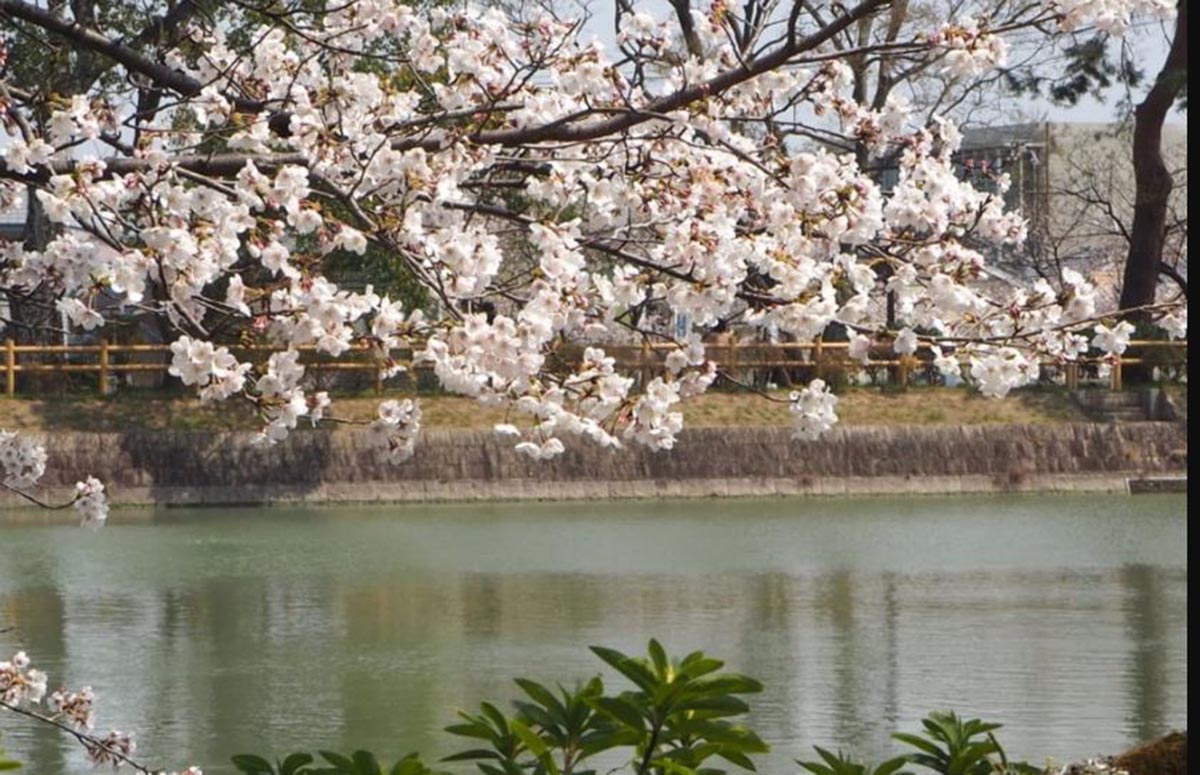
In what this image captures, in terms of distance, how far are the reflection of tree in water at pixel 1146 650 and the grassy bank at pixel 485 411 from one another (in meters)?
6.26

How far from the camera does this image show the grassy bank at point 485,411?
18.5 metres

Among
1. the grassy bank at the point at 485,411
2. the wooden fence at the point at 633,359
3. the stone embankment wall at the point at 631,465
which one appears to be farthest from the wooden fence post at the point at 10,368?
the stone embankment wall at the point at 631,465

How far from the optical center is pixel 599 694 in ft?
8.36

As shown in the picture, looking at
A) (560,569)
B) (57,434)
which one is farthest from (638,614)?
(57,434)

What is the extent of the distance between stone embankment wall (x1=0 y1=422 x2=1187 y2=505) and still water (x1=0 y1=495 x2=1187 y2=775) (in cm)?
44

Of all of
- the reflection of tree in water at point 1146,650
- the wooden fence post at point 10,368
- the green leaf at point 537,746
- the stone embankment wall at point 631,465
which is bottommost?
the reflection of tree in water at point 1146,650

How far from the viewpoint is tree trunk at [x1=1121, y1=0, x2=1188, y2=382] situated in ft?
67.4

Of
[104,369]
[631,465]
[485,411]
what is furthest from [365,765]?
[104,369]

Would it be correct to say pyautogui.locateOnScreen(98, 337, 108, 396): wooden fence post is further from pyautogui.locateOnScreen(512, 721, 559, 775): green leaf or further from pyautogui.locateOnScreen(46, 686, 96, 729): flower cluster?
pyautogui.locateOnScreen(512, 721, 559, 775): green leaf

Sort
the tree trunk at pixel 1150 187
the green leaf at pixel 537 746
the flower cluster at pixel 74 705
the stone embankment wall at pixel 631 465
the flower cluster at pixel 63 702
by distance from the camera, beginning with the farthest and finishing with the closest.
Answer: the tree trunk at pixel 1150 187
the stone embankment wall at pixel 631 465
the flower cluster at pixel 74 705
the flower cluster at pixel 63 702
the green leaf at pixel 537 746

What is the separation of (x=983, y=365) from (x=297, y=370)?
148 cm

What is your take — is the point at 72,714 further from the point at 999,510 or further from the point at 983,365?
the point at 999,510

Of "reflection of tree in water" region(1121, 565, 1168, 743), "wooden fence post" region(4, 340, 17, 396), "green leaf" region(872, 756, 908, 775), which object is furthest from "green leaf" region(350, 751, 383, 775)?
"wooden fence post" region(4, 340, 17, 396)

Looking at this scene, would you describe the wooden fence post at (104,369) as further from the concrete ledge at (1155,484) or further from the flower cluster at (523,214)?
the flower cluster at (523,214)
